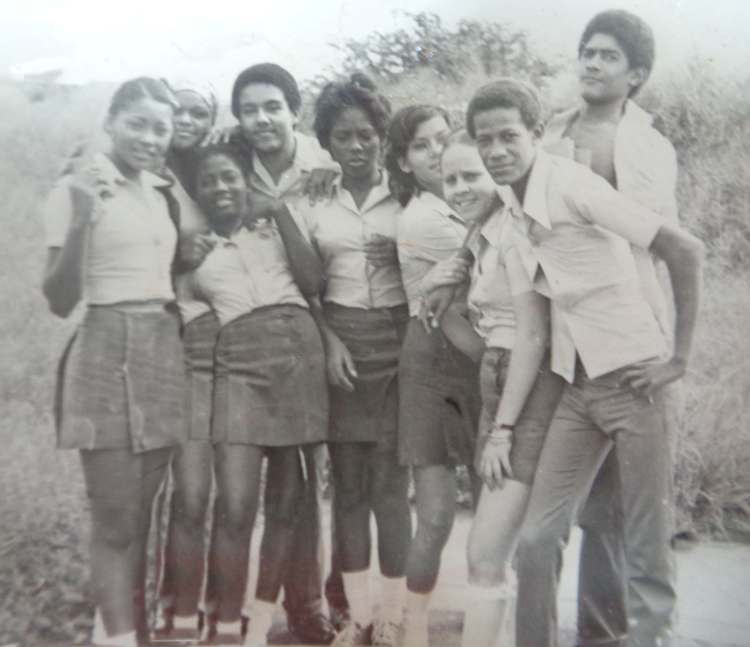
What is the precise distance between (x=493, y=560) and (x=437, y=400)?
68 centimetres

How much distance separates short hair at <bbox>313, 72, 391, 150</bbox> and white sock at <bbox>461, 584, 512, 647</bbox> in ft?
6.24

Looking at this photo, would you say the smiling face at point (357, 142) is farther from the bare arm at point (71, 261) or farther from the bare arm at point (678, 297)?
the bare arm at point (678, 297)

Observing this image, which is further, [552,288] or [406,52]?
[406,52]

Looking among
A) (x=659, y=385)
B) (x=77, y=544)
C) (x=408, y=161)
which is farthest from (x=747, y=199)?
(x=77, y=544)

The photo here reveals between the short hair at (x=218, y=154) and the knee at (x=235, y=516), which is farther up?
the short hair at (x=218, y=154)

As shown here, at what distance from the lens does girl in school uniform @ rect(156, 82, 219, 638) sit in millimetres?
4387

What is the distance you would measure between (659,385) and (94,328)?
2.27 meters

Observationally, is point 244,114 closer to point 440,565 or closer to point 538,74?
point 538,74

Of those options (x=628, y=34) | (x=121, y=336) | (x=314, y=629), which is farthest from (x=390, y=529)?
(x=628, y=34)

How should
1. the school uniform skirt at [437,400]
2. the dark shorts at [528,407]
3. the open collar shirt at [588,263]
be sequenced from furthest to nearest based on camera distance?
1. the school uniform skirt at [437,400]
2. the dark shorts at [528,407]
3. the open collar shirt at [588,263]

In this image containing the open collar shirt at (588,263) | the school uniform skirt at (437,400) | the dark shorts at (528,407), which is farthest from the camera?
the school uniform skirt at (437,400)

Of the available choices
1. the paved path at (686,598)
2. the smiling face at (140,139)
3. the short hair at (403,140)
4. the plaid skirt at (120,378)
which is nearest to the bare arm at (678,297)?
the paved path at (686,598)

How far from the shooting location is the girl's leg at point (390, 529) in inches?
175

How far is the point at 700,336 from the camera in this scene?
14.4 ft
